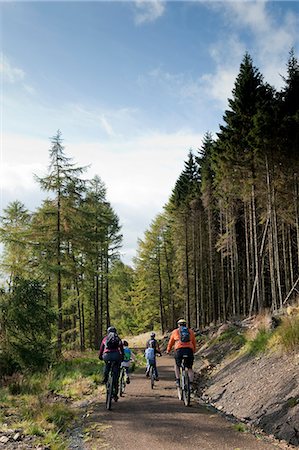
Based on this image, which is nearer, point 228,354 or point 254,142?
point 228,354

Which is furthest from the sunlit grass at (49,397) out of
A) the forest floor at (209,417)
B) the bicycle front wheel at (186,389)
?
the bicycle front wheel at (186,389)

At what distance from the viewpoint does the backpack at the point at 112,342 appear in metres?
10.2

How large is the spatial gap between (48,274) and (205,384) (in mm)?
11731

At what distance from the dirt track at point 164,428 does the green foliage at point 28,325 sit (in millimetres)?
7388

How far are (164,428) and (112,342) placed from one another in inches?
122

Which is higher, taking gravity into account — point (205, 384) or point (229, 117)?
point (229, 117)

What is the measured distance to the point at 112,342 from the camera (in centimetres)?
1024

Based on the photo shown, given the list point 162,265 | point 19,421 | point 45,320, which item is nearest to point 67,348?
point 45,320

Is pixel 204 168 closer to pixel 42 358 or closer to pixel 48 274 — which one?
pixel 48 274

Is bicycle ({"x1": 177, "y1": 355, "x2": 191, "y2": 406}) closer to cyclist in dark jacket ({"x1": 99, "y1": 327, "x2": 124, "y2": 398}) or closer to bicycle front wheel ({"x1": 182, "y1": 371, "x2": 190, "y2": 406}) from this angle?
bicycle front wheel ({"x1": 182, "y1": 371, "x2": 190, "y2": 406})

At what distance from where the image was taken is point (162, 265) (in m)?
48.4

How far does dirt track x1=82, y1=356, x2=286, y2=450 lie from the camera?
21.6 feet

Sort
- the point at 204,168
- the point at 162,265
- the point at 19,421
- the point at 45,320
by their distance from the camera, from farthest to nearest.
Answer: the point at 162,265
the point at 204,168
the point at 45,320
the point at 19,421

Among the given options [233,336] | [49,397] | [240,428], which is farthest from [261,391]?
[233,336]
